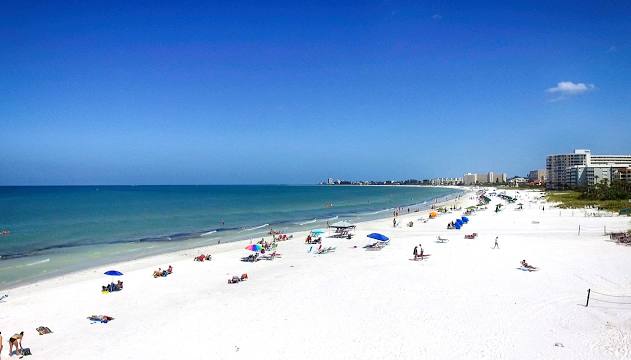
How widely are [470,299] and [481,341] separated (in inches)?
156

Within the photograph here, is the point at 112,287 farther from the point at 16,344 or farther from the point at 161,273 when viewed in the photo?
the point at 16,344

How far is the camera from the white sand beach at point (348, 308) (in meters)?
11.3

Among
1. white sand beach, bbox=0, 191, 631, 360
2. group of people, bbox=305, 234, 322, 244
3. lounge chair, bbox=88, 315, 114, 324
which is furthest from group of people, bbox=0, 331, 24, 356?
group of people, bbox=305, 234, 322, 244

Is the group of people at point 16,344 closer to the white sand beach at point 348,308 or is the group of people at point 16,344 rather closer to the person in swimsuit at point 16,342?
the person in swimsuit at point 16,342

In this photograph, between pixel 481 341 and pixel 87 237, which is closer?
pixel 481 341

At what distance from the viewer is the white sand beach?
1131 centimetres

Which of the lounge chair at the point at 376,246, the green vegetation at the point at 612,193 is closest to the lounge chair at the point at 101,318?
the lounge chair at the point at 376,246

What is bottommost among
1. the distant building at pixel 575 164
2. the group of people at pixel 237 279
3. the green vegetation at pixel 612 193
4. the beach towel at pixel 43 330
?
the beach towel at pixel 43 330

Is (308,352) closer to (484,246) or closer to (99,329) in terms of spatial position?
(99,329)

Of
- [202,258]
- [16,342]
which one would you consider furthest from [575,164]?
[16,342]

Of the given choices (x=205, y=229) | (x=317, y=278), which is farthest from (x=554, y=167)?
(x=317, y=278)

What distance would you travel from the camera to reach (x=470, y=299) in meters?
15.2

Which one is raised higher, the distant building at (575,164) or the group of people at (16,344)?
the distant building at (575,164)

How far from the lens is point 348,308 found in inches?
572
